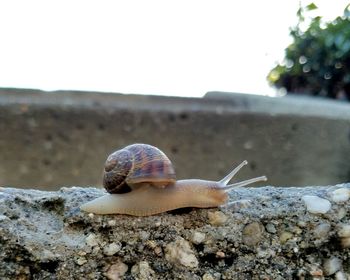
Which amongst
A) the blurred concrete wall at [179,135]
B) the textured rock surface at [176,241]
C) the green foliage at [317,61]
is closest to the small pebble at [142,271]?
the textured rock surface at [176,241]

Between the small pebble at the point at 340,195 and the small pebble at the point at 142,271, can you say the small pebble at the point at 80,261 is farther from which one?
the small pebble at the point at 340,195

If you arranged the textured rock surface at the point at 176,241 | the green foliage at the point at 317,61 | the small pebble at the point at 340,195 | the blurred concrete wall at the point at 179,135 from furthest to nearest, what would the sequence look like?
the green foliage at the point at 317,61 → the blurred concrete wall at the point at 179,135 → the small pebble at the point at 340,195 → the textured rock surface at the point at 176,241

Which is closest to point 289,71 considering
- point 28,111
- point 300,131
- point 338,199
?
point 300,131

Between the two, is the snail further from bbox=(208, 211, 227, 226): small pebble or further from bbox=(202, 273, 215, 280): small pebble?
bbox=(202, 273, 215, 280): small pebble

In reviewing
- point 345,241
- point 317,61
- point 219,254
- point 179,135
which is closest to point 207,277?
point 219,254

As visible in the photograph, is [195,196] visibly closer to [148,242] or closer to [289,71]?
[148,242]
